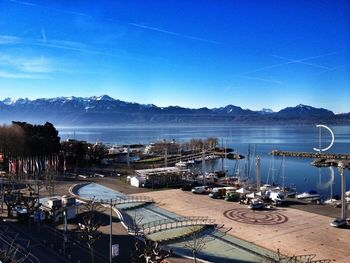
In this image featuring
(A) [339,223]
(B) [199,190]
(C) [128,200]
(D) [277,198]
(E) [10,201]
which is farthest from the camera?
(B) [199,190]

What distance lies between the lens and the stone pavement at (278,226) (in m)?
29.1

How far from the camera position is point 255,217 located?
3788 cm

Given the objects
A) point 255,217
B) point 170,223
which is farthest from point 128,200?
point 255,217

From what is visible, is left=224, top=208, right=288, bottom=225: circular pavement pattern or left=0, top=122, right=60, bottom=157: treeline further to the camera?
left=0, top=122, right=60, bottom=157: treeline

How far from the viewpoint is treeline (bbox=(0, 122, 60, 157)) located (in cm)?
6600

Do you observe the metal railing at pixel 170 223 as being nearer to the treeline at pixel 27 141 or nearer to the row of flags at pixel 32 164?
the row of flags at pixel 32 164

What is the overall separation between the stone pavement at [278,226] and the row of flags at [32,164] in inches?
910

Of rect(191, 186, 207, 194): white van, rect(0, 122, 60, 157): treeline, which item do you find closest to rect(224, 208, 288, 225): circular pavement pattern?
rect(191, 186, 207, 194): white van

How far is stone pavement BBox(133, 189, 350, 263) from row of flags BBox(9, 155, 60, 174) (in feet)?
75.8

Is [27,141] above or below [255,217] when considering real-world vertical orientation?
above

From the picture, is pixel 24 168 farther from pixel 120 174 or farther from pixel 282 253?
pixel 282 253

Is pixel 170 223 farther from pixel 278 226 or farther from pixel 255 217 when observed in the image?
pixel 278 226

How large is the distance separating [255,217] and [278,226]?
351 centimetres

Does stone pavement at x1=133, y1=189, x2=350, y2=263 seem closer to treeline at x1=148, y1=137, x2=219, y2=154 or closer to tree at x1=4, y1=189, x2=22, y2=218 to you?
tree at x1=4, y1=189, x2=22, y2=218
